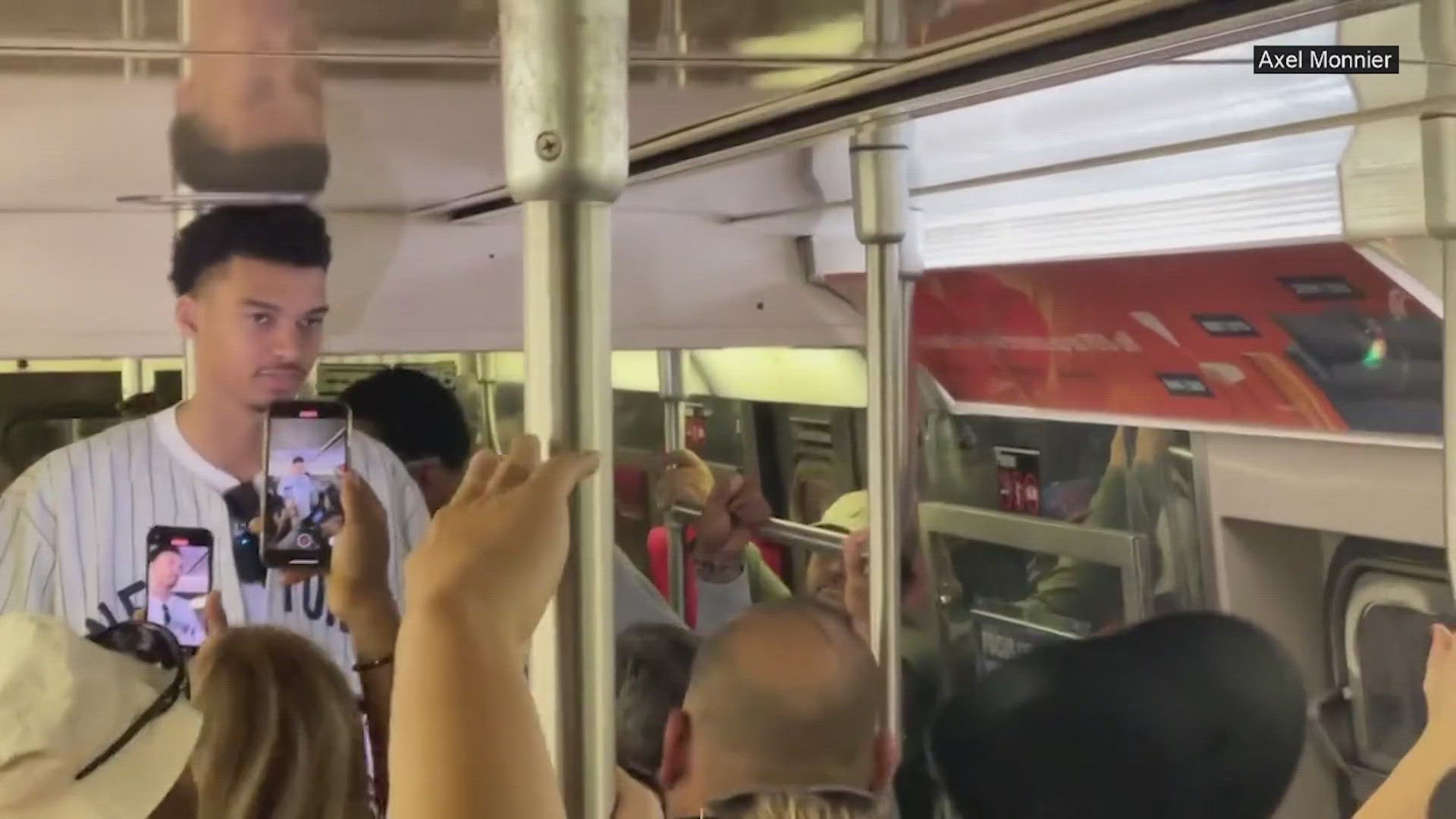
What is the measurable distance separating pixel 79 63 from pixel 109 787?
577 mm

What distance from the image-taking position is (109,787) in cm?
110

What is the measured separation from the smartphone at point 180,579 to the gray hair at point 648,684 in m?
0.36

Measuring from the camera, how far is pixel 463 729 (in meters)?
0.59

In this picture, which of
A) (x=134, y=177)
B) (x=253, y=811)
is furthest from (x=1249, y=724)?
(x=134, y=177)

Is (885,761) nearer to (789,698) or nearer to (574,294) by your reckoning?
(789,698)

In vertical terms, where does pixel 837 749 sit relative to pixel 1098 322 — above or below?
below

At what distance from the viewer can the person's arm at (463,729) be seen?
1.91 feet

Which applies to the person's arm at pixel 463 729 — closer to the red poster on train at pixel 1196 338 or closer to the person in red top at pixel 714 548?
the person in red top at pixel 714 548

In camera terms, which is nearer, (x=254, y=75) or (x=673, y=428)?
(x=254, y=75)

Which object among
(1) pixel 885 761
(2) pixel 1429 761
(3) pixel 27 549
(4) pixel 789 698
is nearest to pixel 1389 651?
(2) pixel 1429 761

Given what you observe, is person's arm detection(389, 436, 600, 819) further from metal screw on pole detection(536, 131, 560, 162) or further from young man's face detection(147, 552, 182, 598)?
young man's face detection(147, 552, 182, 598)

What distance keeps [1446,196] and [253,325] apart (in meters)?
0.95

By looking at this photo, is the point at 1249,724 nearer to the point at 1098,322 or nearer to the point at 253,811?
the point at 1098,322

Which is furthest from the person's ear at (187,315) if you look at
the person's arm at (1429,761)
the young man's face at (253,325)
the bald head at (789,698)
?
the person's arm at (1429,761)
